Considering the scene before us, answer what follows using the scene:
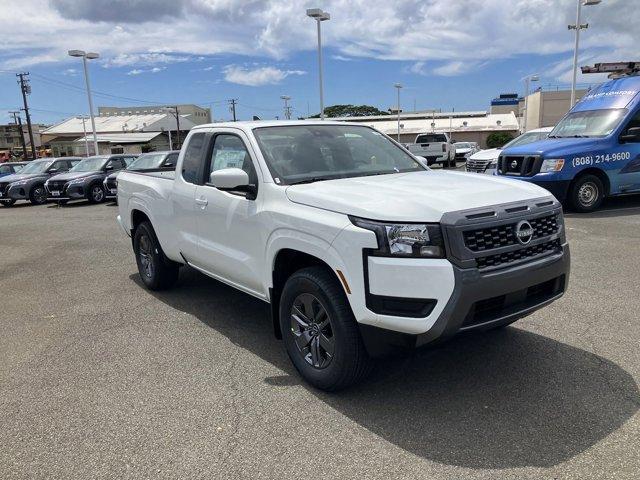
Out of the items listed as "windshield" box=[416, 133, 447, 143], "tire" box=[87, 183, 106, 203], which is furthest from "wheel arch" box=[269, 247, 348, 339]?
"windshield" box=[416, 133, 447, 143]

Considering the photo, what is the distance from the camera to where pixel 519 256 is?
3.41 meters

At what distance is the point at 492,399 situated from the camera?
3.60 meters

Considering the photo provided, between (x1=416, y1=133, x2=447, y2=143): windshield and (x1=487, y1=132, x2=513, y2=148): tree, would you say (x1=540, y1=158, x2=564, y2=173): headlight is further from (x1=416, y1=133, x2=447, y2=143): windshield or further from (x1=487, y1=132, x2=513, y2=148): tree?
(x1=487, y1=132, x2=513, y2=148): tree

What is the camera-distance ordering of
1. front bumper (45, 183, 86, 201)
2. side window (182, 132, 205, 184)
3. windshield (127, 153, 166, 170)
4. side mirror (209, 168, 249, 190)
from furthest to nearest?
front bumper (45, 183, 86, 201) → windshield (127, 153, 166, 170) → side window (182, 132, 205, 184) → side mirror (209, 168, 249, 190)

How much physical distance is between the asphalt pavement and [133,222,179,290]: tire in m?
0.39

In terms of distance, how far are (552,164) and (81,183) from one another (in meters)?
15.3

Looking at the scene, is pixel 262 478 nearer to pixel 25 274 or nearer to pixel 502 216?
pixel 502 216

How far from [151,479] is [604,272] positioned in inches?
226

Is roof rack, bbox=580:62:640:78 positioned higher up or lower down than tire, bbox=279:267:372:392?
higher up

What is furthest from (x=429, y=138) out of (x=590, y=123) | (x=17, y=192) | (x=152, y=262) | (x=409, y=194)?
(x=409, y=194)

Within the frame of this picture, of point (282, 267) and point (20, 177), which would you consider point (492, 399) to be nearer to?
point (282, 267)

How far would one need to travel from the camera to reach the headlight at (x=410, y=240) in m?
3.12

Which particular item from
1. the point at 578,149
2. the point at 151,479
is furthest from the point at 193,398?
the point at 578,149

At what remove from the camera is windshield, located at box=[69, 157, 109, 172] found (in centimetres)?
2009
